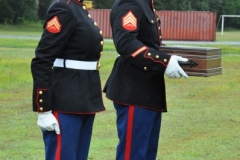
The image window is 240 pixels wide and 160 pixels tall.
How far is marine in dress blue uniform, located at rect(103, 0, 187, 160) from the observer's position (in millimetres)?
4105

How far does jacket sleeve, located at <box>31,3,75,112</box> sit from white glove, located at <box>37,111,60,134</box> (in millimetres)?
35

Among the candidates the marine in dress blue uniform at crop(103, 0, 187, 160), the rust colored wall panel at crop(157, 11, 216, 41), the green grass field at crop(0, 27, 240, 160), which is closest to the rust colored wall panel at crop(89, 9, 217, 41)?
the rust colored wall panel at crop(157, 11, 216, 41)

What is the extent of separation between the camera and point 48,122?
391cm

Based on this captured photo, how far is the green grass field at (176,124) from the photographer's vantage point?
23.5ft

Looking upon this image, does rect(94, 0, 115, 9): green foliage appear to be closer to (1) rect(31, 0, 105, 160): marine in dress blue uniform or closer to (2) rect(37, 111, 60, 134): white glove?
(1) rect(31, 0, 105, 160): marine in dress blue uniform

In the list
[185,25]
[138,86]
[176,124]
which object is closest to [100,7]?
[185,25]

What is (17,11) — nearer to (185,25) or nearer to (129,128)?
(185,25)

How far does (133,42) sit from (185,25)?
3422 cm

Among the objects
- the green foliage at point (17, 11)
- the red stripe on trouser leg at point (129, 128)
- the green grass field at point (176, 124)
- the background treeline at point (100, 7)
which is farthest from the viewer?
the background treeline at point (100, 7)

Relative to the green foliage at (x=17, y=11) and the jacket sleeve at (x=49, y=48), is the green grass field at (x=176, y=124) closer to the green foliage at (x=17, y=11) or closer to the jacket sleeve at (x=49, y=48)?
the jacket sleeve at (x=49, y=48)

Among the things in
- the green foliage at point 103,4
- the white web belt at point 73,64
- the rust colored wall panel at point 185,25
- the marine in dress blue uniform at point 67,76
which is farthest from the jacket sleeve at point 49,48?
the green foliage at point 103,4

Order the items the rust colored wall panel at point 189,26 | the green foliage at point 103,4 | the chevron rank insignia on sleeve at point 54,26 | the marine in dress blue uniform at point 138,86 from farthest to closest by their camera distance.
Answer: the green foliage at point 103,4
the rust colored wall panel at point 189,26
the marine in dress blue uniform at point 138,86
the chevron rank insignia on sleeve at point 54,26

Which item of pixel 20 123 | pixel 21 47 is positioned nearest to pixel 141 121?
pixel 20 123

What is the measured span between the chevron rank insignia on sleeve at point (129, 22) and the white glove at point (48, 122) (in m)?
0.70
